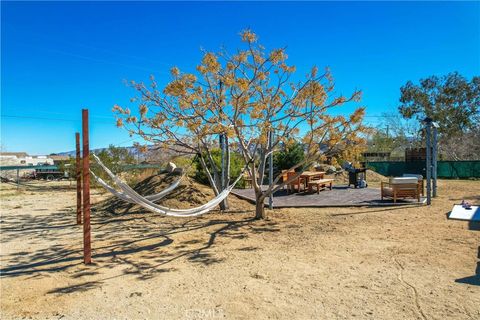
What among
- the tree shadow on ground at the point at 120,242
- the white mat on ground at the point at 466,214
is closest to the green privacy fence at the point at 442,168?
the tree shadow on ground at the point at 120,242

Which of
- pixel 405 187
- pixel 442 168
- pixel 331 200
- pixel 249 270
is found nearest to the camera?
pixel 249 270

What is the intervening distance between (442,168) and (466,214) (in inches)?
672

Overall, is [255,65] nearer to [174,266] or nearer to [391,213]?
[174,266]

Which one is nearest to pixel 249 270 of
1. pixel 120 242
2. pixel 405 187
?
pixel 120 242

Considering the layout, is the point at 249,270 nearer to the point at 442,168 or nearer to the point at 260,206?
the point at 260,206

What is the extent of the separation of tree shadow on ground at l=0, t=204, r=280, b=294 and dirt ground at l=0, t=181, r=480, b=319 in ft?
0.06

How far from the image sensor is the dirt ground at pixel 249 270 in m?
2.94

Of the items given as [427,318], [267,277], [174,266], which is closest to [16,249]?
[174,266]

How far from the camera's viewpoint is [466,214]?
3559mm

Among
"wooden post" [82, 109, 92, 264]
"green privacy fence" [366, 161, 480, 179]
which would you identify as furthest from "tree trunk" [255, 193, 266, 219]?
"green privacy fence" [366, 161, 480, 179]

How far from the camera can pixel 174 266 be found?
414cm

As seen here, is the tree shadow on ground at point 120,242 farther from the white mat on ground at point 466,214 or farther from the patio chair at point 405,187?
the patio chair at point 405,187

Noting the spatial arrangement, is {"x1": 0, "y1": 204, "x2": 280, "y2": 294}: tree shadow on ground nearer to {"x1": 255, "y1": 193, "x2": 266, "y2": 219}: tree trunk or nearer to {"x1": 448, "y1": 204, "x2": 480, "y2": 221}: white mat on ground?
{"x1": 255, "y1": 193, "x2": 266, "y2": 219}: tree trunk

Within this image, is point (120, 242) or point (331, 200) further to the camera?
point (331, 200)
